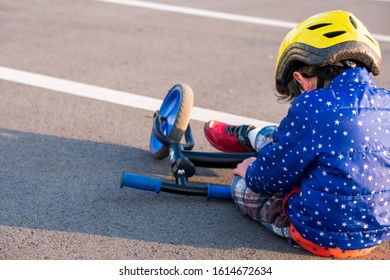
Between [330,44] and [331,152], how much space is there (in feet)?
1.94

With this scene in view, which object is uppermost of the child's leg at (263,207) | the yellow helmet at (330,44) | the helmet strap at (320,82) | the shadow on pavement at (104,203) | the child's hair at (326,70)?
the yellow helmet at (330,44)

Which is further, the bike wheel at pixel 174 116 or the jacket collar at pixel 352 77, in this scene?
the bike wheel at pixel 174 116

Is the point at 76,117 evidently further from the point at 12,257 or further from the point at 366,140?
the point at 366,140

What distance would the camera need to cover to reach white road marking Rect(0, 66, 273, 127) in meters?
6.22

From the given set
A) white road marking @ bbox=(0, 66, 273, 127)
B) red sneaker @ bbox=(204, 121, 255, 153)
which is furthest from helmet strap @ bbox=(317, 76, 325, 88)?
white road marking @ bbox=(0, 66, 273, 127)

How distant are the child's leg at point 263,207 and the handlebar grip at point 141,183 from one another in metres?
0.44

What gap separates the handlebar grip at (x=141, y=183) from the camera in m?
4.48

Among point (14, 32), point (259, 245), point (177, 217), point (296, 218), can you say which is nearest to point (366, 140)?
point (296, 218)

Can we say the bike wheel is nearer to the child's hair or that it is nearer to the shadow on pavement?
the shadow on pavement

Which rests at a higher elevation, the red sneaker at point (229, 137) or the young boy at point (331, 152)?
the young boy at point (331, 152)

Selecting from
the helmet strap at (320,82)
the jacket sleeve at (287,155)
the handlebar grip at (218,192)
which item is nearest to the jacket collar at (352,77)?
the helmet strap at (320,82)

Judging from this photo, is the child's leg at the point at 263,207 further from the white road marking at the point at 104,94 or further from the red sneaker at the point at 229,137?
the white road marking at the point at 104,94

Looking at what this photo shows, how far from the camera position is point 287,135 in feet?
12.6

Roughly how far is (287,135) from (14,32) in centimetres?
543
